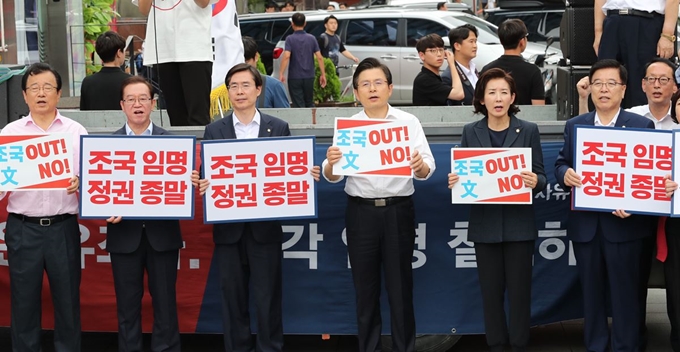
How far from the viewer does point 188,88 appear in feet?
26.9

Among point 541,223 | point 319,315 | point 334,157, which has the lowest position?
point 319,315

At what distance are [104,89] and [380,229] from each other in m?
3.60

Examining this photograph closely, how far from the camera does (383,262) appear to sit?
6.84 metres

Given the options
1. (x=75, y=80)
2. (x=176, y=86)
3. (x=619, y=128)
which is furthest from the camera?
(x=75, y=80)

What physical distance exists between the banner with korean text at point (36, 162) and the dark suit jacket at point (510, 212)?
2374 millimetres

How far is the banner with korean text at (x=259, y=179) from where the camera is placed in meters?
6.66

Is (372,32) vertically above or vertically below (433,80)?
above

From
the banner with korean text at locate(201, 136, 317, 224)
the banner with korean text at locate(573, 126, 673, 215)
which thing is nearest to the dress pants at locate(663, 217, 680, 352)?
the banner with korean text at locate(573, 126, 673, 215)

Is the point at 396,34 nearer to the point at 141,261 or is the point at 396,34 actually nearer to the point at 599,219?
the point at 599,219

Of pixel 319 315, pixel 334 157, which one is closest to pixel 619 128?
pixel 334 157

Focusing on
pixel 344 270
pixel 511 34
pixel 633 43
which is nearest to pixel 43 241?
pixel 344 270

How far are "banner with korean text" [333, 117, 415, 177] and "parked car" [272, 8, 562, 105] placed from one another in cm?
1156

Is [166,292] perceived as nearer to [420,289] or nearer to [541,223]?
[420,289]

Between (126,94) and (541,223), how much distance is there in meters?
2.75
